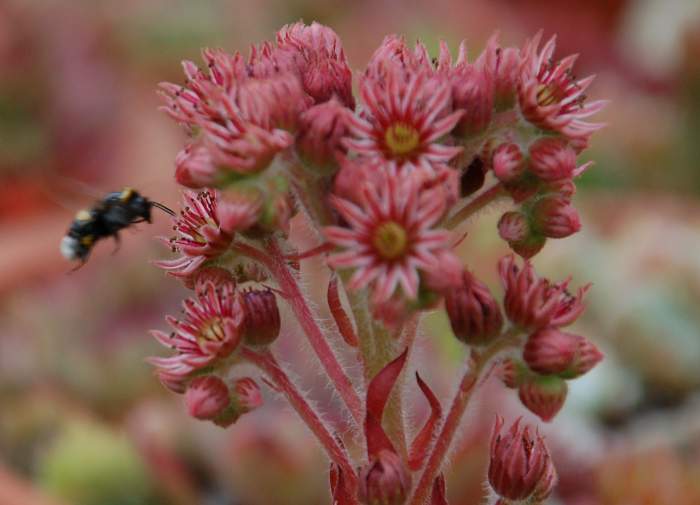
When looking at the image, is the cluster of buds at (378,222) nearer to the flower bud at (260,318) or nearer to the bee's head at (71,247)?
the flower bud at (260,318)

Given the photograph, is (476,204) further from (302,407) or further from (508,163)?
(302,407)

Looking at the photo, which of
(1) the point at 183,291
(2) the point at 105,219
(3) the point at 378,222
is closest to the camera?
(3) the point at 378,222

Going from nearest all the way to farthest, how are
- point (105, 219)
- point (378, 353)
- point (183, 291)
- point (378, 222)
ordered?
point (378, 222), point (378, 353), point (105, 219), point (183, 291)

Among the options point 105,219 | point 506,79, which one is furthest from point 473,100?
point 105,219

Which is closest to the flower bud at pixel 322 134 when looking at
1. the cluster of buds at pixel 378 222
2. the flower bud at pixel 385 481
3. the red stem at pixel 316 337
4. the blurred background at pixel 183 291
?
the cluster of buds at pixel 378 222

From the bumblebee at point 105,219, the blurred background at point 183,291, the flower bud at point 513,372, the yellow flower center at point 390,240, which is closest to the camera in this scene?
the yellow flower center at point 390,240

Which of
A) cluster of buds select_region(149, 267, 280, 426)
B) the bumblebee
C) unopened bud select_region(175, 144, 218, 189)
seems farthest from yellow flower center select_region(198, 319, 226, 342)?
the bumblebee

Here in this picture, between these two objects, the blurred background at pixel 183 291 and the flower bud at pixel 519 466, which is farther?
the blurred background at pixel 183 291
